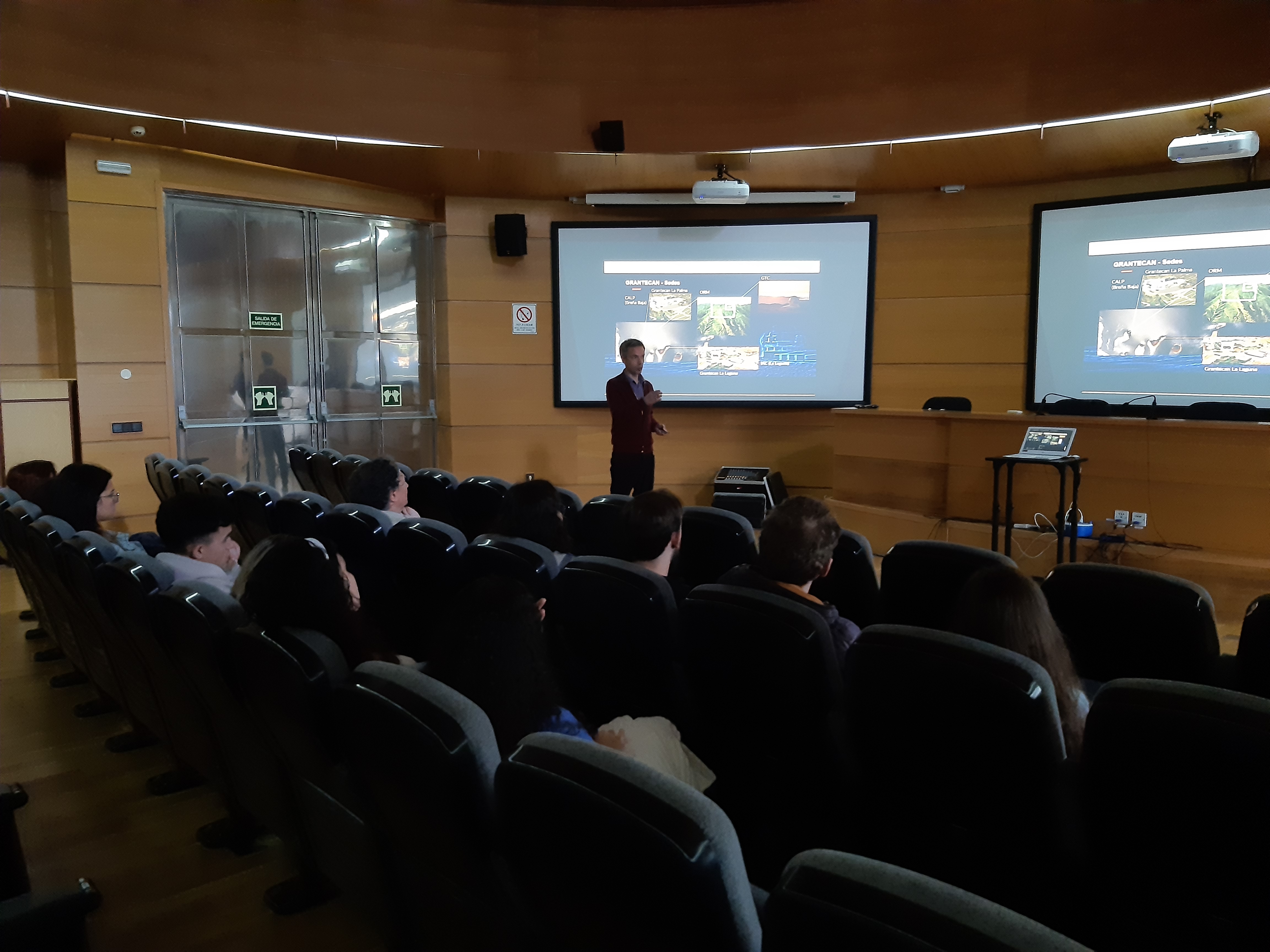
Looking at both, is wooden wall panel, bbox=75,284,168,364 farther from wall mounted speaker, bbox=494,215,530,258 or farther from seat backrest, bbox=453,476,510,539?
seat backrest, bbox=453,476,510,539

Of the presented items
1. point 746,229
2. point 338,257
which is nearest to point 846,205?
point 746,229

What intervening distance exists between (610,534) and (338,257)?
5.51 m

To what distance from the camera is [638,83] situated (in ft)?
24.2

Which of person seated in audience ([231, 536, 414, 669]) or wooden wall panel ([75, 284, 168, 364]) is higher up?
wooden wall panel ([75, 284, 168, 364])

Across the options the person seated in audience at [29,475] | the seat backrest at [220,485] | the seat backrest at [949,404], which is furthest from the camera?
the seat backrest at [949,404]

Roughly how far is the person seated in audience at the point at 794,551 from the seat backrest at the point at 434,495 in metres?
2.74

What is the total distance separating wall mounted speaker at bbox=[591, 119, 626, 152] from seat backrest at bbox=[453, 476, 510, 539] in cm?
391

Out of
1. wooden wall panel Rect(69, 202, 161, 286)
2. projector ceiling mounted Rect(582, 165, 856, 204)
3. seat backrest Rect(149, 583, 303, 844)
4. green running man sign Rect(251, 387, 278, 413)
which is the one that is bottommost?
seat backrest Rect(149, 583, 303, 844)

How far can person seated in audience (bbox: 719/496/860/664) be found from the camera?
2.42 metres

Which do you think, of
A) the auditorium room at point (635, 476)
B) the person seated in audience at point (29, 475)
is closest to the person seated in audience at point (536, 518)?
the auditorium room at point (635, 476)

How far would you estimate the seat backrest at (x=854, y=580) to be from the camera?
9.97 feet

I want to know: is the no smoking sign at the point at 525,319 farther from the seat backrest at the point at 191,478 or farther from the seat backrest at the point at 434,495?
the seat backrest at the point at 191,478

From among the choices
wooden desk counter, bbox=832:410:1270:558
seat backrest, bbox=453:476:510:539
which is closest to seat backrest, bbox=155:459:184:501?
seat backrest, bbox=453:476:510:539

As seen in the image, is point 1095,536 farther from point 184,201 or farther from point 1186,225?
point 184,201
